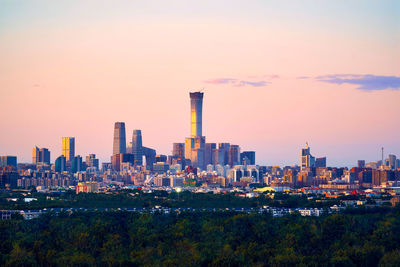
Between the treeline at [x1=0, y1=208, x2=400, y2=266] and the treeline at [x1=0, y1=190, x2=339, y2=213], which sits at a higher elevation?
the treeline at [x1=0, y1=190, x2=339, y2=213]

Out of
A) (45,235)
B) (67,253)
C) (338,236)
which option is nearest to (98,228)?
(45,235)

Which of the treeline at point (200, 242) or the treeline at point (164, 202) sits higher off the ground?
the treeline at point (164, 202)

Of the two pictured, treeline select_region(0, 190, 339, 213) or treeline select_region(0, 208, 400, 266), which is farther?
treeline select_region(0, 190, 339, 213)

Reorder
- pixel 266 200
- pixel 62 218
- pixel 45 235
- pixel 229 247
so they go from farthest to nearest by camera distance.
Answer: pixel 266 200 → pixel 62 218 → pixel 45 235 → pixel 229 247

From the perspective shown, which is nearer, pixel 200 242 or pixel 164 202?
pixel 200 242

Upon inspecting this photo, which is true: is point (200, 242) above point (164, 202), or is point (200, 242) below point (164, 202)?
below

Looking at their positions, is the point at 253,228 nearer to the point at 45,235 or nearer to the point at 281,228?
the point at 281,228

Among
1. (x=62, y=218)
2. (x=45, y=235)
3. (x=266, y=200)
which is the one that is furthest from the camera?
(x=266, y=200)

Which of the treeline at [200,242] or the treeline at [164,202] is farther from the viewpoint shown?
the treeline at [164,202]
